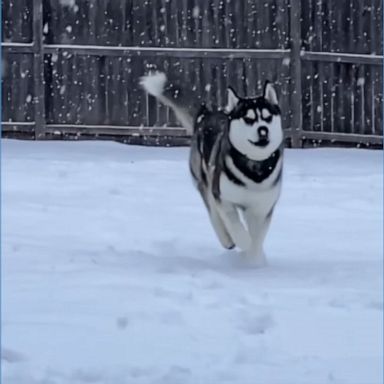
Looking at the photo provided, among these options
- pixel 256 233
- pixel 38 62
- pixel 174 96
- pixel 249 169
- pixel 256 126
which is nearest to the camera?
pixel 256 126

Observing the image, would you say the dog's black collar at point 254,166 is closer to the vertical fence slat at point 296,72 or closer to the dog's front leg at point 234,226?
the dog's front leg at point 234,226

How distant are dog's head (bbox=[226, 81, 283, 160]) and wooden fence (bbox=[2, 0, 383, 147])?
20.9 feet

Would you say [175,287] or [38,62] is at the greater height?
[38,62]

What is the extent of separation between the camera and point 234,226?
257 inches

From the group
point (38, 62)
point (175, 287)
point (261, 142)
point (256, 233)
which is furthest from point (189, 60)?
point (175, 287)

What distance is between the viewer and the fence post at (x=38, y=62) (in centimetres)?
1266

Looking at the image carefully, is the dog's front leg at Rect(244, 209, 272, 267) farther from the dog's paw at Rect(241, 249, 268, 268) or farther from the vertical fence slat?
the vertical fence slat

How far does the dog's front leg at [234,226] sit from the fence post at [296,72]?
637 centimetres

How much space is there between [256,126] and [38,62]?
22.0 ft

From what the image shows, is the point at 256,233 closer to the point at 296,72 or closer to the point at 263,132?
the point at 263,132

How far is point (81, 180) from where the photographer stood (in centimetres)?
984

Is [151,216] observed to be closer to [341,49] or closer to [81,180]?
[81,180]

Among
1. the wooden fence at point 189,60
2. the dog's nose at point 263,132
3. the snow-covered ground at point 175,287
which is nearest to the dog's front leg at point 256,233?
the snow-covered ground at point 175,287

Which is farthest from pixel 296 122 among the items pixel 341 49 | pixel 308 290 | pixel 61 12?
pixel 308 290
